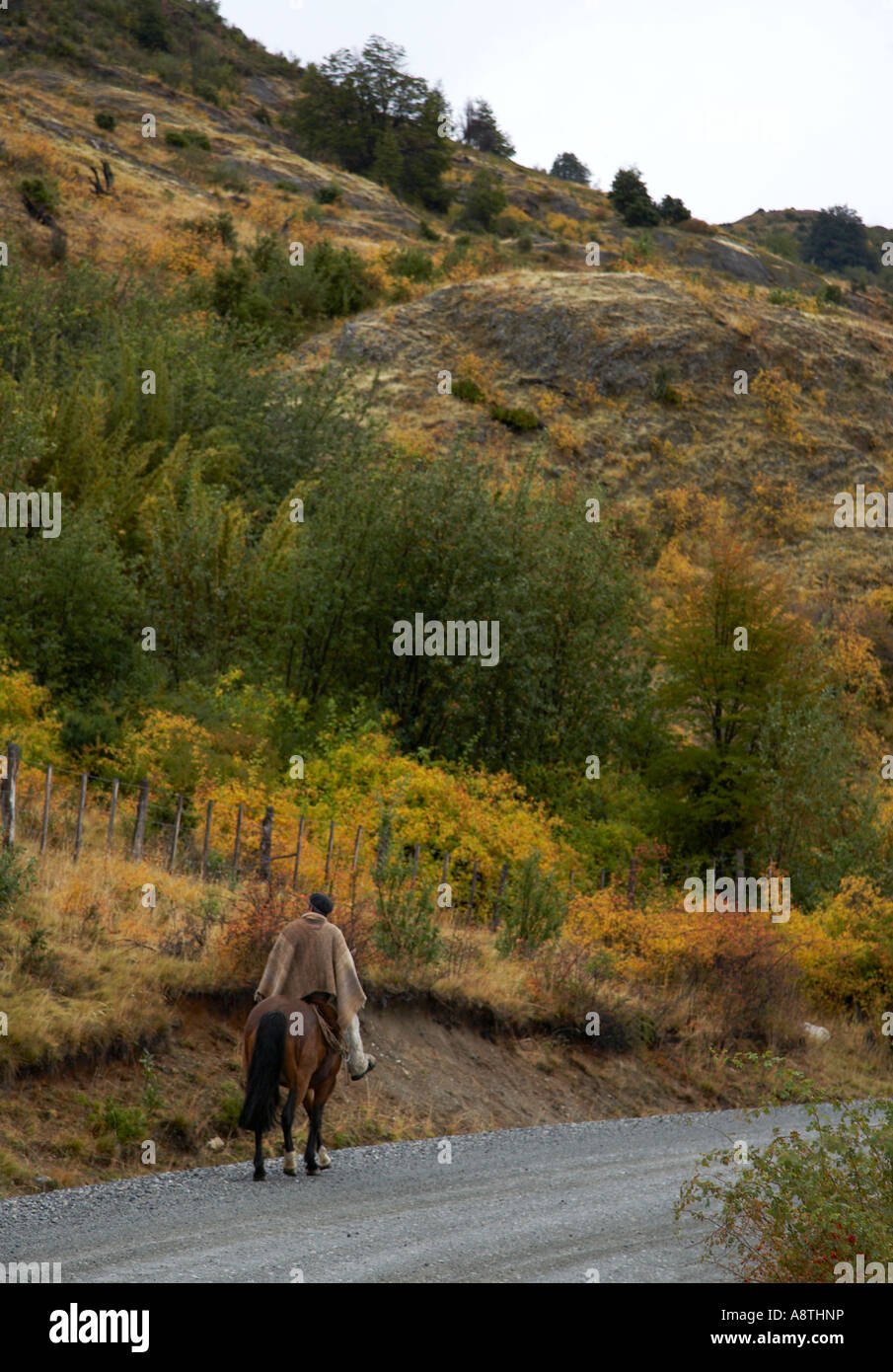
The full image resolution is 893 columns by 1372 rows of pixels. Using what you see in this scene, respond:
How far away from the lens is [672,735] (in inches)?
1103

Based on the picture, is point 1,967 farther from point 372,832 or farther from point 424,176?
point 424,176

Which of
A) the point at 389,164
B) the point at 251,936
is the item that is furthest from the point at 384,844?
the point at 389,164

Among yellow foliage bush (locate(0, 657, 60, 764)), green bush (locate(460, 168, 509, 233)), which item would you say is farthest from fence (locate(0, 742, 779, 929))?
green bush (locate(460, 168, 509, 233))

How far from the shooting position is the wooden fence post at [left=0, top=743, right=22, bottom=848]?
11938 millimetres

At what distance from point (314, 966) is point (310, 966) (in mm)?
29

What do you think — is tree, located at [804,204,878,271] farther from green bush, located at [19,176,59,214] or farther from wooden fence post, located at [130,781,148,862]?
wooden fence post, located at [130,781,148,862]

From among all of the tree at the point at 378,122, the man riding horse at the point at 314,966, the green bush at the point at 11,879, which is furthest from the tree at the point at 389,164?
the man riding horse at the point at 314,966

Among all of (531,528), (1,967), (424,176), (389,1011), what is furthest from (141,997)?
(424,176)

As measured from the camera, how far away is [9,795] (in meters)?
12.1

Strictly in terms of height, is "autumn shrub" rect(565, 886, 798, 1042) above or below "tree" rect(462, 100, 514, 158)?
below

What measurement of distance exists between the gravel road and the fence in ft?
13.7

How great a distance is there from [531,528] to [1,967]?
762 inches

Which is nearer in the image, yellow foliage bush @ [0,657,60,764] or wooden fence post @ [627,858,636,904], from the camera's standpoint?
yellow foliage bush @ [0,657,60,764]

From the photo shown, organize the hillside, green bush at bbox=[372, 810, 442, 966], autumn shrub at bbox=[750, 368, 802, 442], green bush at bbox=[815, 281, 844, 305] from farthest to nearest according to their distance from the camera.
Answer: green bush at bbox=[815, 281, 844, 305] → autumn shrub at bbox=[750, 368, 802, 442] → green bush at bbox=[372, 810, 442, 966] → the hillside
